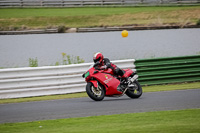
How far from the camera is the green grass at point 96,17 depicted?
35219 millimetres

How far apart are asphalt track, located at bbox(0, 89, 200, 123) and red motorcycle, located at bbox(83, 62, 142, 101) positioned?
0.24 meters

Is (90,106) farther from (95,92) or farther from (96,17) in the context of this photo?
(96,17)

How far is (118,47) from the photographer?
25.7 m

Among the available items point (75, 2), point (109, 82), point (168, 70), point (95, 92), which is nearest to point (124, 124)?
point (95, 92)

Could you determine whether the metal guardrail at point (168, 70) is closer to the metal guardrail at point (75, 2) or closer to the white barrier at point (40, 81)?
the white barrier at point (40, 81)

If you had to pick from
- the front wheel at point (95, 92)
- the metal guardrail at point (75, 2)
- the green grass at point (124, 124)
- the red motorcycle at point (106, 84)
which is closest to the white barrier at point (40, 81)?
the red motorcycle at point (106, 84)

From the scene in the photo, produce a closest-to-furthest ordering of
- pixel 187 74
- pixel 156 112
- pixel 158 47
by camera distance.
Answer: pixel 156 112
pixel 187 74
pixel 158 47

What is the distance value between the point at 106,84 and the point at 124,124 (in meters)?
3.17

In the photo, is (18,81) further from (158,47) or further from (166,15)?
(166,15)

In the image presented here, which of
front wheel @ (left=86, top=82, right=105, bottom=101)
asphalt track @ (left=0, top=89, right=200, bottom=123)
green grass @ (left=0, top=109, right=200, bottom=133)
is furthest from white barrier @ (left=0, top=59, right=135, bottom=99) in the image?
green grass @ (left=0, top=109, right=200, bottom=133)

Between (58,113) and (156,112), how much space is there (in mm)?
1972

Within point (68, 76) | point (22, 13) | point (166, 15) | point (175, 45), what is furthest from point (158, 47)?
point (22, 13)

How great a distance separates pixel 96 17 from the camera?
122ft

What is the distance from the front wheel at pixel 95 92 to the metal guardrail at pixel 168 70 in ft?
10.7
